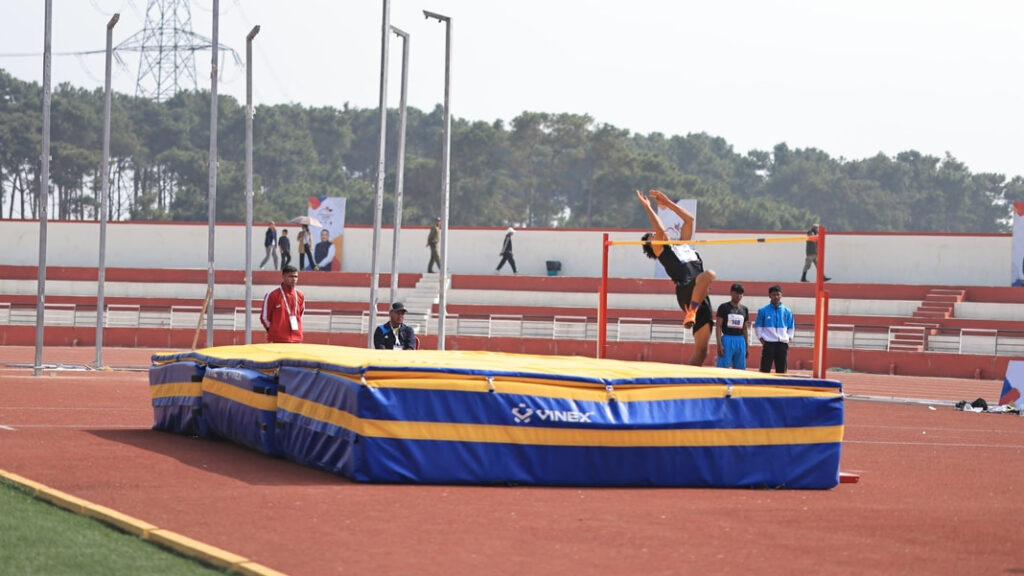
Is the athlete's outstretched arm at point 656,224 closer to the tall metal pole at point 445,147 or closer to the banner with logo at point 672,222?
the tall metal pole at point 445,147

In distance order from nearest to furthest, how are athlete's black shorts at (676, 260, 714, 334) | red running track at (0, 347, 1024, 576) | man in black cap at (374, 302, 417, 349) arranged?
red running track at (0, 347, 1024, 576), athlete's black shorts at (676, 260, 714, 334), man in black cap at (374, 302, 417, 349)

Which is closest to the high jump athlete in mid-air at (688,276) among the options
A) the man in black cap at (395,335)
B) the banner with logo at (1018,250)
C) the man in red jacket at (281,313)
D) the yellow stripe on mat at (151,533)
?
the man in black cap at (395,335)

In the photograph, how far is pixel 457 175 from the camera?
9125cm

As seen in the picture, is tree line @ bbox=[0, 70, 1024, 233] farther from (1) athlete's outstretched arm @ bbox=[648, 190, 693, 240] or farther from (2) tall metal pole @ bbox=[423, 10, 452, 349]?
(1) athlete's outstretched arm @ bbox=[648, 190, 693, 240]

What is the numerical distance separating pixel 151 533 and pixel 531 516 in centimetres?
239

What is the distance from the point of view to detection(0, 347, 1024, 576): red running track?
6.96m

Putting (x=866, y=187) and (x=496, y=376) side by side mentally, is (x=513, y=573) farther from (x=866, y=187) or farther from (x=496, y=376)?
(x=866, y=187)

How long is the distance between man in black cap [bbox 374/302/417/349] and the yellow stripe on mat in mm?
6234

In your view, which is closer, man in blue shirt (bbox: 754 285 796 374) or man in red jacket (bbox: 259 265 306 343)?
man in red jacket (bbox: 259 265 306 343)

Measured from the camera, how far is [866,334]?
33906mm

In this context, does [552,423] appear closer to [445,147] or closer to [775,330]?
[775,330]

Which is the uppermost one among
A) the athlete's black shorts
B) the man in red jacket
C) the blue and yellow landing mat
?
the athlete's black shorts

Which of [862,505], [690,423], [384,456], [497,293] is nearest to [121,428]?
[384,456]

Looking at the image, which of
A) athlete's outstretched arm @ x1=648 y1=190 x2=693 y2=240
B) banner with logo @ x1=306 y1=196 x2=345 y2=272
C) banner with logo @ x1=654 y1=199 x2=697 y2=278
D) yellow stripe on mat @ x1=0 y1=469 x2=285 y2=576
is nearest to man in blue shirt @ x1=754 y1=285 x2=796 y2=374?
athlete's outstretched arm @ x1=648 y1=190 x2=693 y2=240
